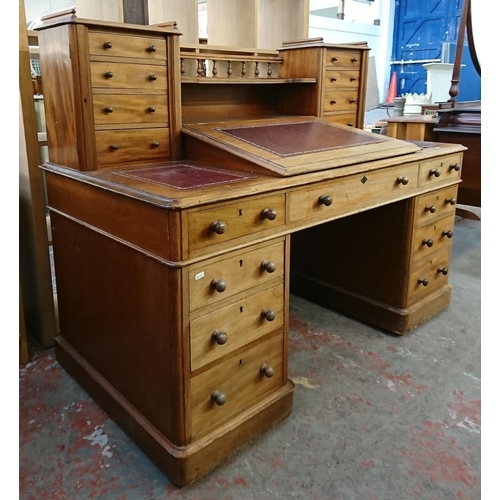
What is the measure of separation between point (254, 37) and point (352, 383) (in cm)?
198

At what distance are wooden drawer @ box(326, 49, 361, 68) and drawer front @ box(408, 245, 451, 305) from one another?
1.15 metres

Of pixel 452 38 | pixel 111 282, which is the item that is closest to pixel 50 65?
pixel 111 282

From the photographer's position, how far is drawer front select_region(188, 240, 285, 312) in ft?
4.98

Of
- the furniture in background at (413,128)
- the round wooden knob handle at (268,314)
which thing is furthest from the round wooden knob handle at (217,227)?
the furniture in background at (413,128)

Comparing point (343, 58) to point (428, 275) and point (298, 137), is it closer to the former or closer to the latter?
point (298, 137)

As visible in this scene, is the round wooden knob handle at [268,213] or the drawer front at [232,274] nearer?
the drawer front at [232,274]

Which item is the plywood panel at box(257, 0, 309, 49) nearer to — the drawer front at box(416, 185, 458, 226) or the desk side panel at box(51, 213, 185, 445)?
the drawer front at box(416, 185, 458, 226)

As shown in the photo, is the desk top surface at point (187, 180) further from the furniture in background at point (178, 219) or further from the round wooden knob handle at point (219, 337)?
the round wooden knob handle at point (219, 337)

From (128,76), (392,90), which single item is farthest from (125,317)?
(392,90)

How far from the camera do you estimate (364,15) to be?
34.6ft

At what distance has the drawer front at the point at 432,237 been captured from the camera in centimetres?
257

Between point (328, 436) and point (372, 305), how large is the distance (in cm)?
99

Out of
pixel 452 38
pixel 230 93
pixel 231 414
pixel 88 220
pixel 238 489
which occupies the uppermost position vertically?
pixel 452 38

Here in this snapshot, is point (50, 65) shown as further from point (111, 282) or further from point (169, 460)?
point (169, 460)
